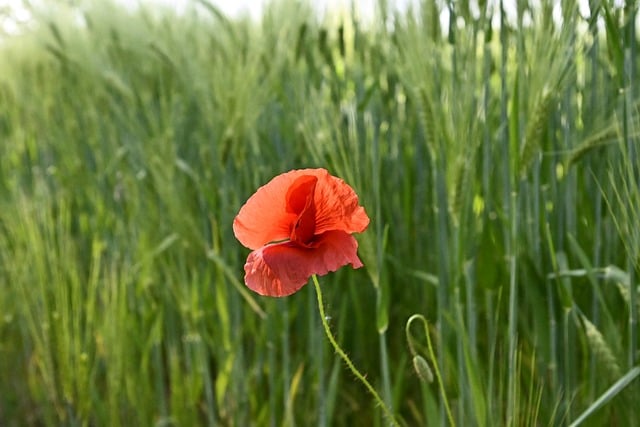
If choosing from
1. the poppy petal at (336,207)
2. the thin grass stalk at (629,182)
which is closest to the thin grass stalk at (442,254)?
the thin grass stalk at (629,182)

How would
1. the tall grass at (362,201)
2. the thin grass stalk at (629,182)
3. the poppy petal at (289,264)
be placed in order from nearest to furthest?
1. the poppy petal at (289,264)
2. the thin grass stalk at (629,182)
3. the tall grass at (362,201)

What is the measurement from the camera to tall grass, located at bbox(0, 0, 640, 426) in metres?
0.98

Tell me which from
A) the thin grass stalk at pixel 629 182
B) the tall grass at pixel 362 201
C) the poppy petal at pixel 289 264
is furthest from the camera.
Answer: the tall grass at pixel 362 201

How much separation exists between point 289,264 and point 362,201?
0.37 m

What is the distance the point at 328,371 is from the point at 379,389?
4.0 inches

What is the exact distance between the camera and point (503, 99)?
1011mm

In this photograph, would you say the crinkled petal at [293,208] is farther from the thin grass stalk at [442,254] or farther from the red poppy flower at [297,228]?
the thin grass stalk at [442,254]

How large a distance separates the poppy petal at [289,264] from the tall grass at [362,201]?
58 millimetres

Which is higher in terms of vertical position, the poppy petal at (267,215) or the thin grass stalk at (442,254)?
the poppy petal at (267,215)

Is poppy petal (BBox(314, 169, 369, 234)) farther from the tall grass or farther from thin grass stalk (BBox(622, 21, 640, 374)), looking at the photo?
thin grass stalk (BBox(622, 21, 640, 374))

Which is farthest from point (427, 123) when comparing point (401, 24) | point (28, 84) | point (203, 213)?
point (28, 84)

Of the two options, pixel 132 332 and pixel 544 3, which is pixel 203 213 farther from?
pixel 544 3

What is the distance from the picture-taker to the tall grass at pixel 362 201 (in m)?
0.98

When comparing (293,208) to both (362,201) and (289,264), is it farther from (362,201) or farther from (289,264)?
(362,201)
